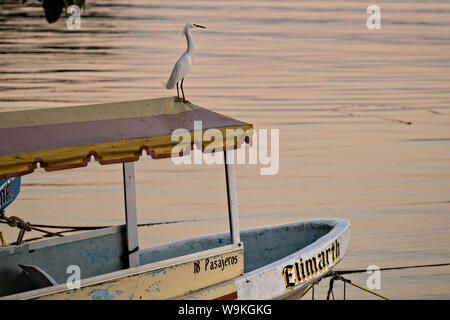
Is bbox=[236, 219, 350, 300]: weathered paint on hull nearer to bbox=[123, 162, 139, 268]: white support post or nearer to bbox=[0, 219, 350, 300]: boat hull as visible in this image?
bbox=[0, 219, 350, 300]: boat hull

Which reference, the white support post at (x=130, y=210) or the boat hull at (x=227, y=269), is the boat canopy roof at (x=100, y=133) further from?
the boat hull at (x=227, y=269)

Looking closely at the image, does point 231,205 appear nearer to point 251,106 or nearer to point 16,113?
point 16,113

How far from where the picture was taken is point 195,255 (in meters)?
4.41

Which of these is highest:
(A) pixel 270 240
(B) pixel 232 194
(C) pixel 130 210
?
(B) pixel 232 194

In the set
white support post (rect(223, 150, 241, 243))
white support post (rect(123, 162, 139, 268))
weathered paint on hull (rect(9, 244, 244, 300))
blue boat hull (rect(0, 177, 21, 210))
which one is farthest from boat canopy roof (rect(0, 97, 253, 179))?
blue boat hull (rect(0, 177, 21, 210))

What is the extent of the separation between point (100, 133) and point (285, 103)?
9226mm

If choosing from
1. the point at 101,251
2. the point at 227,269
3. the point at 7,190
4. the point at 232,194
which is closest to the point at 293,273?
the point at 227,269

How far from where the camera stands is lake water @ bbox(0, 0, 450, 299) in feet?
26.9

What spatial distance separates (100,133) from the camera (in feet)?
13.7

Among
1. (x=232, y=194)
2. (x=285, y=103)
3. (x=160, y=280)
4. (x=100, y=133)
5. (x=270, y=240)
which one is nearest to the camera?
(x=100, y=133)

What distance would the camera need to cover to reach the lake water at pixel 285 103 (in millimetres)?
8203

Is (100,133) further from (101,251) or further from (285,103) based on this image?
(285,103)

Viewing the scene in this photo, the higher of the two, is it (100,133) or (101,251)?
(100,133)
